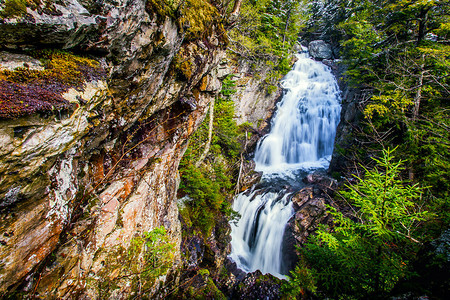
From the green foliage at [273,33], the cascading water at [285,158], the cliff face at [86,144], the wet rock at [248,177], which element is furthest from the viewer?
the green foliage at [273,33]

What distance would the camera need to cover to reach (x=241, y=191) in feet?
36.4

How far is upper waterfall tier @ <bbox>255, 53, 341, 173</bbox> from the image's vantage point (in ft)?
47.1

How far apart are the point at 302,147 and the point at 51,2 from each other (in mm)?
15526

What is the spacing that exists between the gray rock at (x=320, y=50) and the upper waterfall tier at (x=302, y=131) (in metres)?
7.05

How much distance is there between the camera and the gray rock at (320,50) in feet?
69.1

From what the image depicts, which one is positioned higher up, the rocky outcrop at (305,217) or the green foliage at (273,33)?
the green foliage at (273,33)

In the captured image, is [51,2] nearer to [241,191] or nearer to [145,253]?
[145,253]

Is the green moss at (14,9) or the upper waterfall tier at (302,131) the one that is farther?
the upper waterfall tier at (302,131)

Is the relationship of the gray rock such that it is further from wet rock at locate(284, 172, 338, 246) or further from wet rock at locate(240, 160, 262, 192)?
wet rock at locate(284, 172, 338, 246)

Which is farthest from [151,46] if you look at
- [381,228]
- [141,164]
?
[381,228]

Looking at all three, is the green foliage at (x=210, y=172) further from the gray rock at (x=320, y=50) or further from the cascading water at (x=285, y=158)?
the gray rock at (x=320, y=50)

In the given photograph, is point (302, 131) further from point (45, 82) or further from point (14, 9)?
point (14, 9)

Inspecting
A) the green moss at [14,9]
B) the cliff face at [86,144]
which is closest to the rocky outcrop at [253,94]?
the cliff face at [86,144]

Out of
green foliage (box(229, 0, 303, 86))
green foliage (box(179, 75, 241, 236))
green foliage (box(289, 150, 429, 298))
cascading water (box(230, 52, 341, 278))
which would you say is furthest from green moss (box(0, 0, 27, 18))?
green foliage (box(229, 0, 303, 86))
